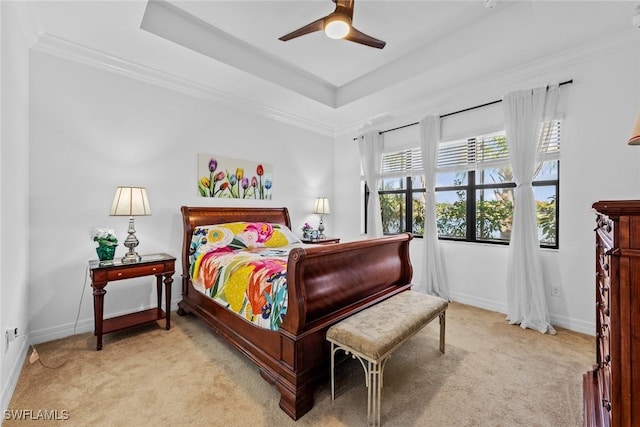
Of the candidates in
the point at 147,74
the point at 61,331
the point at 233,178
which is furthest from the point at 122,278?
the point at 147,74

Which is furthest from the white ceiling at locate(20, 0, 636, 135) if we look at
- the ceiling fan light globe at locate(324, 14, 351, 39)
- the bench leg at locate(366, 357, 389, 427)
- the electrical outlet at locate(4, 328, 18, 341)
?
the bench leg at locate(366, 357, 389, 427)

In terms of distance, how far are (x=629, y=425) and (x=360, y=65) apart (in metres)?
3.64

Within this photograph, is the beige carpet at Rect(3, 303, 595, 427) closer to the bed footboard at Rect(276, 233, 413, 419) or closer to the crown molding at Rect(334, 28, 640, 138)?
the bed footboard at Rect(276, 233, 413, 419)

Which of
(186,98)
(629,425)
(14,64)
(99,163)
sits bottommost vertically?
(629,425)

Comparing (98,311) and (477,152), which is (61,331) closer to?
(98,311)

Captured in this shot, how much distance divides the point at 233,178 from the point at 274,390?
2676 mm

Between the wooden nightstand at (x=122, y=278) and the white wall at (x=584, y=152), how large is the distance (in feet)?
11.9

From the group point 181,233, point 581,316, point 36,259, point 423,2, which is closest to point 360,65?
point 423,2

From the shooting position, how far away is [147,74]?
3053mm

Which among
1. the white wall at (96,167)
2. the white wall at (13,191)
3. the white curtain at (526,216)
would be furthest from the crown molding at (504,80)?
the white wall at (13,191)

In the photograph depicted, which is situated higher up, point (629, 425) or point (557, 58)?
point (557, 58)

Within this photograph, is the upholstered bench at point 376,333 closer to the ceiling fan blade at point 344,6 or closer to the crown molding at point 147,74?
the ceiling fan blade at point 344,6

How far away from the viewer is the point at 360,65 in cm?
348

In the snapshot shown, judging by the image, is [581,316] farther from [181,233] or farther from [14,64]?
[14,64]
